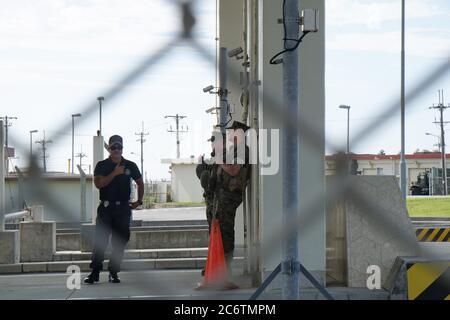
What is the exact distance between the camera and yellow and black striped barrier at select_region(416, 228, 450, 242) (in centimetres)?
603

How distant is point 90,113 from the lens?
1.68 metres

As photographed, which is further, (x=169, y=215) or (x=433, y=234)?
(x=169, y=215)

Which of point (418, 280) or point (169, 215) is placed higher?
point (418, 280)

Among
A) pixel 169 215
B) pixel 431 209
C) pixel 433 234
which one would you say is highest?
pixel 433 234

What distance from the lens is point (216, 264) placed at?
5234 millimetres

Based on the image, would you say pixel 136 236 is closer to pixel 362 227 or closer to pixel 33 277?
pixel 33 277

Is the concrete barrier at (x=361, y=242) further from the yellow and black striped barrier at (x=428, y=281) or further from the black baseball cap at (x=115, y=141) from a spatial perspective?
the black baseball cap at (x=115, y=141)

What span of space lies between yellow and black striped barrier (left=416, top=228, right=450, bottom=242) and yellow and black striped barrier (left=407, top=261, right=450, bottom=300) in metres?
1.38

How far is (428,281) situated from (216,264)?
63.6 inches

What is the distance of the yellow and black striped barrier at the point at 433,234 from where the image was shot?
603 cm

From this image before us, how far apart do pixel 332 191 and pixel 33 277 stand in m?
5.29

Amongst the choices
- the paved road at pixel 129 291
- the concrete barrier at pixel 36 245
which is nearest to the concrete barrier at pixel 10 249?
the concrete barrier at pixel 36 245

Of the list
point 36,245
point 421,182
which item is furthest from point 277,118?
point 421,182

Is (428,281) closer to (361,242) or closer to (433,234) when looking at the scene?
(361,242)
